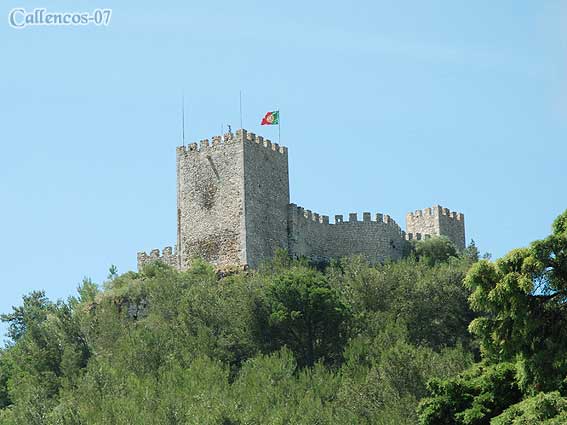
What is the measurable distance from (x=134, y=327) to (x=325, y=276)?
6.95m

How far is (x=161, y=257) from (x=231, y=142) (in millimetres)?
5556

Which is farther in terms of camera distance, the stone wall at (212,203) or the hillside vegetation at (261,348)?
the stone wall at (212,203)

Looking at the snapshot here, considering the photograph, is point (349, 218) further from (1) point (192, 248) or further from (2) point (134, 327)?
(2) point (134, 327)

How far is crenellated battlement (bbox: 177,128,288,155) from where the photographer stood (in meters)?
50.4

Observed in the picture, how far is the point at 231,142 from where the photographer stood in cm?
5050

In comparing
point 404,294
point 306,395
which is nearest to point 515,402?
point 306,395

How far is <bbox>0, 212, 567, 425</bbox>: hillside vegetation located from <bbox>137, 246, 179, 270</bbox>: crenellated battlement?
0.93 m

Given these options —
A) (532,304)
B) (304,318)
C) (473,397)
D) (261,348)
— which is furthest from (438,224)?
(532,304)

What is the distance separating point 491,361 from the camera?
29891 mm

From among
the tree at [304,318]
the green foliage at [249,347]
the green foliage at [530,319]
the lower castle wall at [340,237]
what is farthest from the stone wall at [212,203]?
the green foliage at [530,319]

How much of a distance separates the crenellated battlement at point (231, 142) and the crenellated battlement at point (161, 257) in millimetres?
3884

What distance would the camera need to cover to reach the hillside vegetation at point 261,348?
3866cm

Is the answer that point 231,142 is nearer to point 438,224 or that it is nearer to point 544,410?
point 438,224

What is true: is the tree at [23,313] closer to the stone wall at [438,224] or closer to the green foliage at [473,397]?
the stone wall at [438,224]
